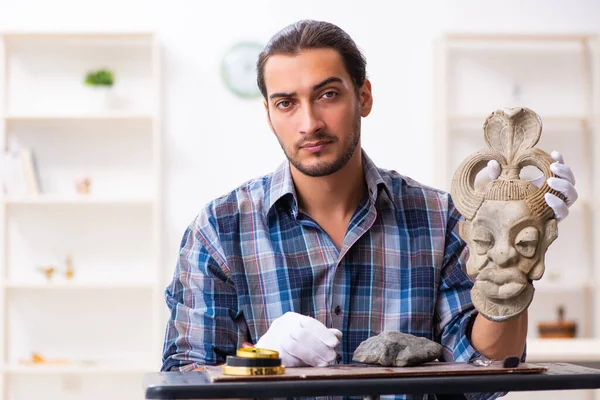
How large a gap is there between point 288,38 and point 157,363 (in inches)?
97.4

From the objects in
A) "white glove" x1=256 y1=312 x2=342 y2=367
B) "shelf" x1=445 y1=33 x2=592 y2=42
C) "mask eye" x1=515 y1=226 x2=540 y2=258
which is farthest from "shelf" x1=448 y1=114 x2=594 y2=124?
"white glove" x1=256 y1=312 x2=342 y2=367

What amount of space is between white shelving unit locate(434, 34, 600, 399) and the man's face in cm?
257

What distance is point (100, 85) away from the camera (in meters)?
4.05

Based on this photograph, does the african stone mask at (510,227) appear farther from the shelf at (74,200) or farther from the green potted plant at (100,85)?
the green potted plant at (100,85)

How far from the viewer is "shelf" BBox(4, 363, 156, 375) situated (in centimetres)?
387

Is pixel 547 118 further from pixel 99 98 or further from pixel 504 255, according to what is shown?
pixel 504 255

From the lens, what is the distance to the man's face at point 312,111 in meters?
1.71

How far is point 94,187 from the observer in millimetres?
4180

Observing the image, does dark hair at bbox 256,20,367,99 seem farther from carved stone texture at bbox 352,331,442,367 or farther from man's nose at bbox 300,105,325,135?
carved stone texture at bbox 352,331,442,367

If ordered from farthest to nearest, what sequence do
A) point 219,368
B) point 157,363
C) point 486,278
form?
point 157,363
point 486,278
point 219,368

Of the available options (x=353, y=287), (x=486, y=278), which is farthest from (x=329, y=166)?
(x=486, y=278)

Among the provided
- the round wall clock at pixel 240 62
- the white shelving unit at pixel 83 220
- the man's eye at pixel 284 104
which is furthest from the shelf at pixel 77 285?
the man's eye at pixel 284 104

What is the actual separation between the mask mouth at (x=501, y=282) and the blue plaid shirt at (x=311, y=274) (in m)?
0.28

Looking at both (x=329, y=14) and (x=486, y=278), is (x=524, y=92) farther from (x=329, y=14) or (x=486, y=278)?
(x=486, y=278)
